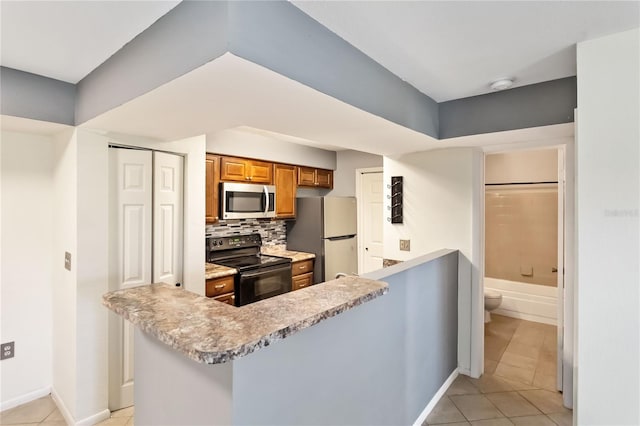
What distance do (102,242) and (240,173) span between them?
1.65 m

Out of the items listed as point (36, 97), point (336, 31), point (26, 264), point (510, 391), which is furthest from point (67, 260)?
point (510, 391)

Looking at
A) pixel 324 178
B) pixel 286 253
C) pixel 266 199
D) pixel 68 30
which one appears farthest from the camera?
pixel 324 178

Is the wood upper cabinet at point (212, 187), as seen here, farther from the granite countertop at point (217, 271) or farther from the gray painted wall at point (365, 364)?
the gray painted wall at point (365, 364)

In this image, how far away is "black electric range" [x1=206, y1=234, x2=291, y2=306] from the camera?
10.6 feet

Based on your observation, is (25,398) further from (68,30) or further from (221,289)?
(68,30)

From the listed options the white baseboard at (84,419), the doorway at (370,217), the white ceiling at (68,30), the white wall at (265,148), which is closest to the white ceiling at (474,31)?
the white ceiling at (68,30)

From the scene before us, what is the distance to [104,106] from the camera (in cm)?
174

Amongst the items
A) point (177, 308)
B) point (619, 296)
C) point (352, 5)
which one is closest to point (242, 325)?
point (177, 308)

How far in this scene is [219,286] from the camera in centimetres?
→ 304

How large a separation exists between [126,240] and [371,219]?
311cm

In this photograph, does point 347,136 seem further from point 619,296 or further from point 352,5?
point 619,296

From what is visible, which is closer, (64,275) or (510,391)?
(64,275)

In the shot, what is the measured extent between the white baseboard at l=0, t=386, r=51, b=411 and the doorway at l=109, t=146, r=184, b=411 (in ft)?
2.05

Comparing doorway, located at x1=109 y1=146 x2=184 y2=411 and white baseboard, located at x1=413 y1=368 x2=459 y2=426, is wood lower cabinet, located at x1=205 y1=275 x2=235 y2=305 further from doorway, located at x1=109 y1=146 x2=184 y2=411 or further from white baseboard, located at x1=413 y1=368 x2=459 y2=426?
white baseboard, located at x1=413 y1=368 x2=459 y2=426
